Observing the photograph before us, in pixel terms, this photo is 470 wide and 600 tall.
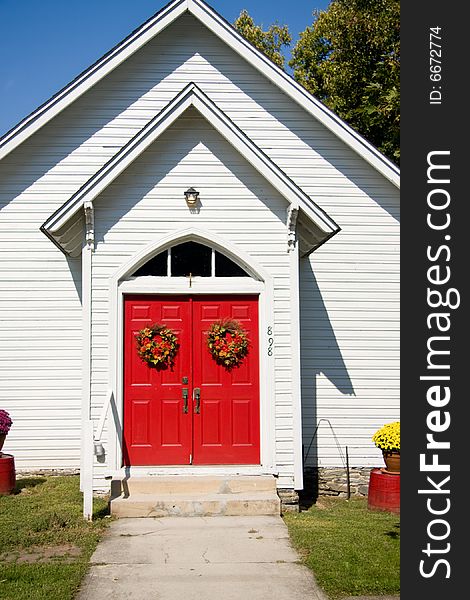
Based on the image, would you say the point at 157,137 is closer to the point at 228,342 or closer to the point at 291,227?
the point at 291,227

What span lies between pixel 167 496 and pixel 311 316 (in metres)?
4.40

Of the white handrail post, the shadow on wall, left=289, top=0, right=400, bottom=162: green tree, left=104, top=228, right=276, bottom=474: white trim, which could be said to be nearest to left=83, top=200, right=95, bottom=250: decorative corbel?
left=104, top=228, right=276, bottom=474: white trim

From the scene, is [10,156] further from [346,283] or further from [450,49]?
[450,49]

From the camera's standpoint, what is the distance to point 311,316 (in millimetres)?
13109

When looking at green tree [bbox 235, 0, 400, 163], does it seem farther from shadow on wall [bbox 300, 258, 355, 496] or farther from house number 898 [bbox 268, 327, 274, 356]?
house number 898 [bbox 268, 327, 274, 356]

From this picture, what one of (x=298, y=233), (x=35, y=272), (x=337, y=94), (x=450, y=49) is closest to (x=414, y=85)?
(x=450, y=49)

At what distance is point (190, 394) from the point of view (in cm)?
1087

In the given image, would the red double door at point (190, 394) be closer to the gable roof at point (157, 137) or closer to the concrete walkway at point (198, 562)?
the concrete walkway at point (198, 562)

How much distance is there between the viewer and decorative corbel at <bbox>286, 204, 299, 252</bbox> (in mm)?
10642

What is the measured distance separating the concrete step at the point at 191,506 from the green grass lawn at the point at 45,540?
35 centimetres

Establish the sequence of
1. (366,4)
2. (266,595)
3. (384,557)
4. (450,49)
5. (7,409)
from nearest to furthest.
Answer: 1. (266,595)
2. (450,49)
3. (384,557)
4. (7,409)
5. (366,4)

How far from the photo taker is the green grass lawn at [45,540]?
704 cm

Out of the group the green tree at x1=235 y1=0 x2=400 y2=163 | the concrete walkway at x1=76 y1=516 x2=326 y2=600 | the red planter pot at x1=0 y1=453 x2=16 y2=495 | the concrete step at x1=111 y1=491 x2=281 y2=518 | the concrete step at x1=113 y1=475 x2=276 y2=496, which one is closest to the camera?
the concrete walkway at x1=76 y1=516 x2=326 y2=600

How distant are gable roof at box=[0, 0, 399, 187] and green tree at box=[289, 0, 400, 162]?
1057 cm
